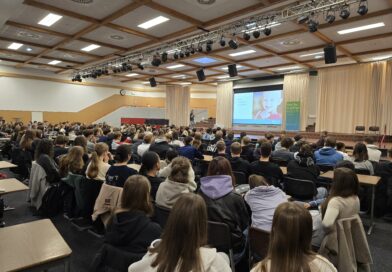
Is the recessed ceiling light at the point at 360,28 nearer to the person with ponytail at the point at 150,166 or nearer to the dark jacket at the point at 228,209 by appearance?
the person with ponytail at the point at 150,166

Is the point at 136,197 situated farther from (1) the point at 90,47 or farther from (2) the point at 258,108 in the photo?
(2) the point at 258,108

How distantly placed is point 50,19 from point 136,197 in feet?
24.0

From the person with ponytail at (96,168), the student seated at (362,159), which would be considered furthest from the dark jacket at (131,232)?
the student seated at (362,159)

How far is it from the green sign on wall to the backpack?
1173 centimetres

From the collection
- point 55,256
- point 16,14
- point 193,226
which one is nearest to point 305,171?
point 193,226

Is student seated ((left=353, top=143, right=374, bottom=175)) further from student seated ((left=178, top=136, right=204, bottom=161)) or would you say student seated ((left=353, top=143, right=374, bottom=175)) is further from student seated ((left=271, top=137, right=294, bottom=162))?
student seated ((left=178, top=136, right=204, bottom=161))

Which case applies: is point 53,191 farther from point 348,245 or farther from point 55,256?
point 348,245

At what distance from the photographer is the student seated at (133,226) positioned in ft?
5.65

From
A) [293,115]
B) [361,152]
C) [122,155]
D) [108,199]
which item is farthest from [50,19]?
[293,115]

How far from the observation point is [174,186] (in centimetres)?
263

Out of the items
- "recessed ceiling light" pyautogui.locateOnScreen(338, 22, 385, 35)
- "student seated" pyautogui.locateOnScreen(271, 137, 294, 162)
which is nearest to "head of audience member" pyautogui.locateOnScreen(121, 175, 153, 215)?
"student seated" pyautogui.locateOnScreen(271, 137, 294, 162)

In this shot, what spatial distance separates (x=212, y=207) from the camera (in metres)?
2.29

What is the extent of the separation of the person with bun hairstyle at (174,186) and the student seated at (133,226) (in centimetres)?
69

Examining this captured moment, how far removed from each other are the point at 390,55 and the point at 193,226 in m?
12.1
